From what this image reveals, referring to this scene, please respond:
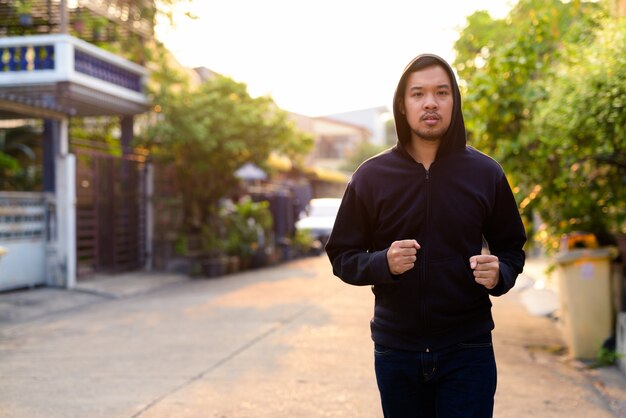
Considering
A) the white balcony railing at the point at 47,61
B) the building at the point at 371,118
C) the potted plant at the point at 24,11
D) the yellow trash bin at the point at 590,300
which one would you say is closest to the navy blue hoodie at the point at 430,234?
the yellow trash bin at the point at 590,300

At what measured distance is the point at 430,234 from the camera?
263cm

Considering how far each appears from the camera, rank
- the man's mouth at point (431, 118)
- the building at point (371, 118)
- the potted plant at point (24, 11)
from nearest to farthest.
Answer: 1. the man's mouth at point (431, 118)
2. the potted plant at point (24, 11)
3. the building at point (371, 118)

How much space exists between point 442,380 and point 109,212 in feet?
41.3

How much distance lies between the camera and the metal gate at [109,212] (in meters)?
13.5

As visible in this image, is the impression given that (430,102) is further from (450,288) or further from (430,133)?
(450,288)

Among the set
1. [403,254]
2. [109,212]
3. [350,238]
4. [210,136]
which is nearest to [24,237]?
[109,212]

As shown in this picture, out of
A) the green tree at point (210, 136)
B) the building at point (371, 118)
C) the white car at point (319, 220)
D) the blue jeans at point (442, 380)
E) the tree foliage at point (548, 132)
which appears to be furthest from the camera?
the building at point (371, 118)

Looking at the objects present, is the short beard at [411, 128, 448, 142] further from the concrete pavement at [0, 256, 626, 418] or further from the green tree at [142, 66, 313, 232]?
the green tree at [142, 66, 313, 232]

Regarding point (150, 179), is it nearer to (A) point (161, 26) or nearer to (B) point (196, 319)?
(A) point (161, 26)

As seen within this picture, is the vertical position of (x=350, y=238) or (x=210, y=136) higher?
(x=210, y=136)

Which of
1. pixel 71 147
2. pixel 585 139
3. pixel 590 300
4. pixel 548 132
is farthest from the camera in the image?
pixel 71 147

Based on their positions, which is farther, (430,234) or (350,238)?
(350,238)

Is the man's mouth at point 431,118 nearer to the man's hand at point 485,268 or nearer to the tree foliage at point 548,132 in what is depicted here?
the man's hand at point 485,268

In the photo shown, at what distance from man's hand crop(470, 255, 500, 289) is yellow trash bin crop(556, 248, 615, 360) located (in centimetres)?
503
